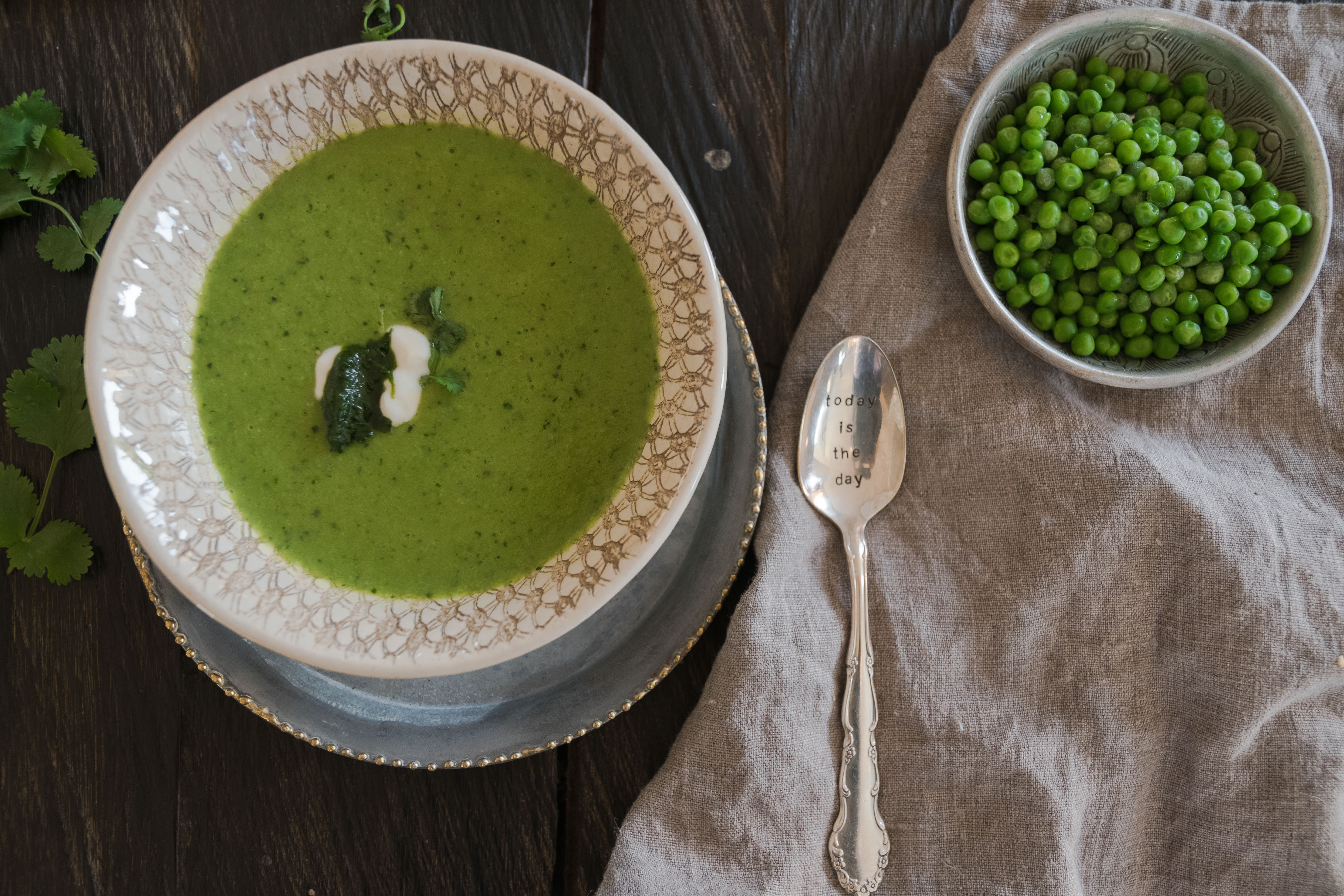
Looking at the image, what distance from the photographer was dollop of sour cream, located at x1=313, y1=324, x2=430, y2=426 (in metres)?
1.81

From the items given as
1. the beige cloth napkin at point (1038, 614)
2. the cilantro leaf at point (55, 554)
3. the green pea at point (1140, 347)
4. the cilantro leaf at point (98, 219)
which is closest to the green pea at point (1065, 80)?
the beige cloth napkin at point (1038, 614)

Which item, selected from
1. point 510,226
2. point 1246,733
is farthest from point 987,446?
point 510,226

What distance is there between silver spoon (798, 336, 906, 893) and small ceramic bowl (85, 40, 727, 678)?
392mm

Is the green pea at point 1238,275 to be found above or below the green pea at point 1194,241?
below

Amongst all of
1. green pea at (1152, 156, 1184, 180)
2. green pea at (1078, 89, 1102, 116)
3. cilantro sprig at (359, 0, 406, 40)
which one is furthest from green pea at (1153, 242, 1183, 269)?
cilantro sprig at (359, 0, 406, 40)

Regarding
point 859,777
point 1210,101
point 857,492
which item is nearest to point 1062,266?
point 1210,101

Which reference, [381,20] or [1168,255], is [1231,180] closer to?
[1168,255]

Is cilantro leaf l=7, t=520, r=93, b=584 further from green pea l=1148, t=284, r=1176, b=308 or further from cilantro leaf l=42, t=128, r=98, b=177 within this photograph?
green pea l=1148, t=284, r=1176, b=308

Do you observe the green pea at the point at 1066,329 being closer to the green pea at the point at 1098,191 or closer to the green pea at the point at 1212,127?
the green pea at the point at 1098,191

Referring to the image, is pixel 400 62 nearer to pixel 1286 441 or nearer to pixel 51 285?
pixel 51 285

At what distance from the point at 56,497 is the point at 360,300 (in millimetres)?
929

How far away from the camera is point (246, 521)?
1.85 metres

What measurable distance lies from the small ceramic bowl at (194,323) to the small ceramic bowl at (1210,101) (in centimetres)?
73

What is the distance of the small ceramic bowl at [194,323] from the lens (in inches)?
67.3
